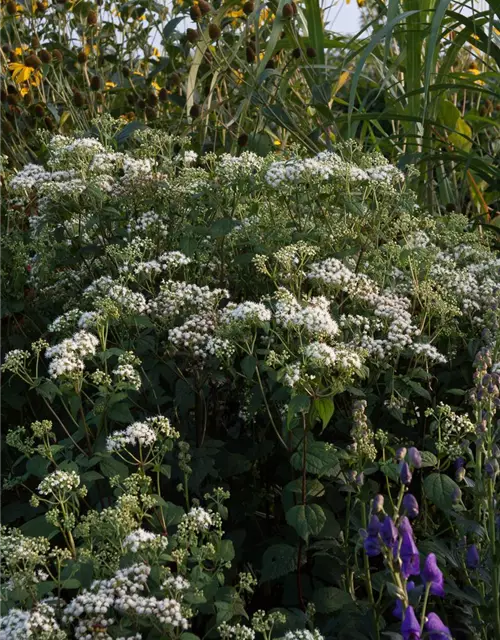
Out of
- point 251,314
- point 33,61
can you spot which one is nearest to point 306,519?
point 251,314

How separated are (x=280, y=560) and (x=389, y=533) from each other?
0.82m

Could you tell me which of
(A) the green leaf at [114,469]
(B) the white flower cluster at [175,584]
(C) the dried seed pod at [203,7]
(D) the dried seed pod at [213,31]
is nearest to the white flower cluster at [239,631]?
(B) the white flower cluster at [175,584]

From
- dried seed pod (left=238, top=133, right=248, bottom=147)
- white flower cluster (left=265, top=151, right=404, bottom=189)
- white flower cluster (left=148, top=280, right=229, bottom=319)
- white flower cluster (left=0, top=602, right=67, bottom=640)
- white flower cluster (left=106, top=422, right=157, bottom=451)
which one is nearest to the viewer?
white flower cluster (left=0, top=602, right=67, bottom=640)

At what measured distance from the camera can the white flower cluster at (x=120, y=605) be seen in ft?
5.50

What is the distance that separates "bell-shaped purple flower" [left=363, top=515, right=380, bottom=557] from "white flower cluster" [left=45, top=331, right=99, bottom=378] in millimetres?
919

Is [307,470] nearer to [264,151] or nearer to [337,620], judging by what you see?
[337,620]

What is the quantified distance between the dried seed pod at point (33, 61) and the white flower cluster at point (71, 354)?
2.15 metres

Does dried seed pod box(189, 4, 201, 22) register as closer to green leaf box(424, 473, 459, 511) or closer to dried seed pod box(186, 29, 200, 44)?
dried seed pod box(186, 29, 200, 44)

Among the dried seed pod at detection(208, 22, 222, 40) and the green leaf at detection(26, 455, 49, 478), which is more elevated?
the dried seed pod at detection(208, 22, 222, 40)

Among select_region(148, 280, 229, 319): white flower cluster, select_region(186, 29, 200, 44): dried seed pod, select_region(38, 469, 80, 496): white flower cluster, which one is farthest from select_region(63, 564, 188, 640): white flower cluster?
select_region(186, 29, 200, 44): dried seed pod

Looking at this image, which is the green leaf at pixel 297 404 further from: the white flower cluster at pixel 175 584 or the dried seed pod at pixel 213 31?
the dried seed pod at pixel 213 31

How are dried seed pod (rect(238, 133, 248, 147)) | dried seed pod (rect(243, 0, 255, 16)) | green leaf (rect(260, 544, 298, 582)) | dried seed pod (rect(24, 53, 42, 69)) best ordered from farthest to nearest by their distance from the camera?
1. dried seed pod (rect(24, 53, 42, 69))
2. dried seed pod (rect(243, 0, 255, 16))
3. dried seed pod (rect(238, 133, 248, 147))
4. green leaf (rect(260, 544, 298, 582))

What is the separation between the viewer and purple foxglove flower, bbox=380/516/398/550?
1.49 meters

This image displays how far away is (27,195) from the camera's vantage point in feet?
10.6
